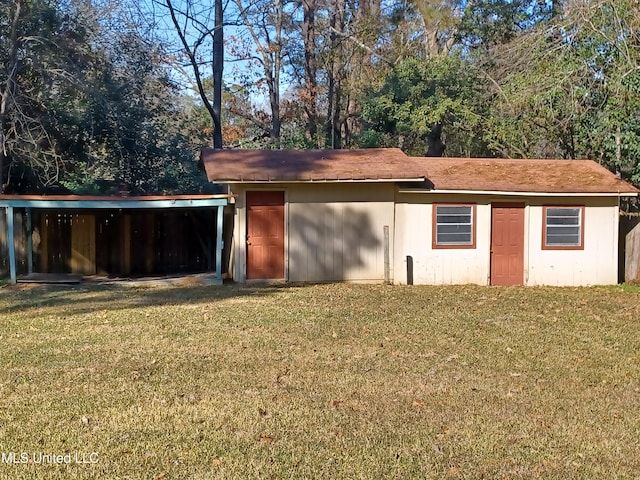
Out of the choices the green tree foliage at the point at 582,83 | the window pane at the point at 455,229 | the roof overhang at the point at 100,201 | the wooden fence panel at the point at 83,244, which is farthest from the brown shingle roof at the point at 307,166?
the green tree foliage at the point at 582,83

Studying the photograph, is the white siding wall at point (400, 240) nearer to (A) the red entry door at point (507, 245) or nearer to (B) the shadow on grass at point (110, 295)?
(A) the red entry door at point (507, 245)

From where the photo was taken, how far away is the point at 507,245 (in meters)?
15.1

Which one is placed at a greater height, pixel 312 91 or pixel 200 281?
pixel 312 91

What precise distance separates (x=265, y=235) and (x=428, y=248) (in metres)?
3.77

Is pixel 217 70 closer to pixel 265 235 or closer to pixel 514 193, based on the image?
pixel 265 235

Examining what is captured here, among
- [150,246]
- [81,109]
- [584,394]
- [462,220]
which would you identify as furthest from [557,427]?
[81,109]

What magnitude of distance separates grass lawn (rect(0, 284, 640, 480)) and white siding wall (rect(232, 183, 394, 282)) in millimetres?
4177

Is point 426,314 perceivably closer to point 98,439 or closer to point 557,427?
point 557,427

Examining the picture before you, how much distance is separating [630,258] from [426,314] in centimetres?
826

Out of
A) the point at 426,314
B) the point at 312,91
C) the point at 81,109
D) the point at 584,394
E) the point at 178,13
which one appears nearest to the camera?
the point at 584,394

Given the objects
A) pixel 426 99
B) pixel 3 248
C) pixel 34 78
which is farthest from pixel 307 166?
pixel 426 99

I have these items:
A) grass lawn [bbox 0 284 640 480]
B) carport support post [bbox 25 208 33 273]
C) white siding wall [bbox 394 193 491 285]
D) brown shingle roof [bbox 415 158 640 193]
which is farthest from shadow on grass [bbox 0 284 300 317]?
brown shingle roof [bbox 415 158 640 193]

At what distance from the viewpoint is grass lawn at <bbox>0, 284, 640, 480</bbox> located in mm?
4191

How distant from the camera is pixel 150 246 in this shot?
16.8m
